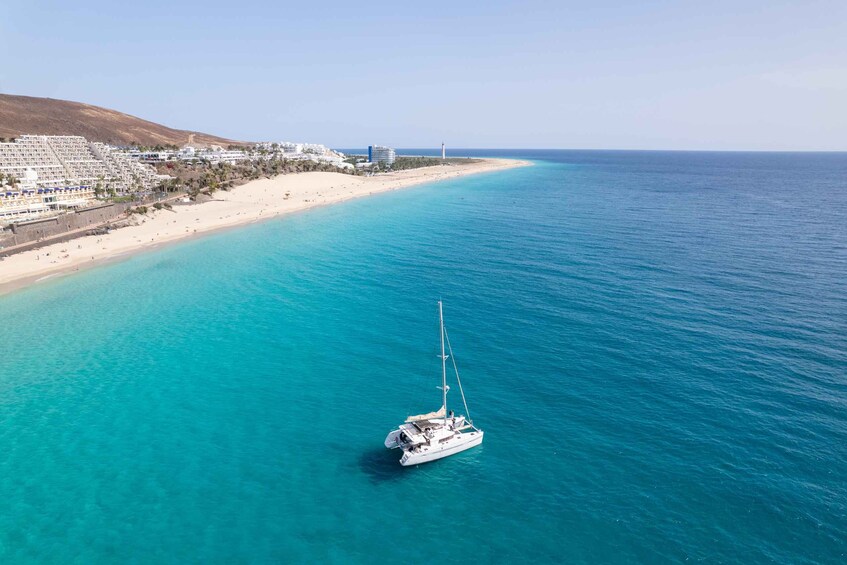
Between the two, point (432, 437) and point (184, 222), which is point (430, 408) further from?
point (184, 222)

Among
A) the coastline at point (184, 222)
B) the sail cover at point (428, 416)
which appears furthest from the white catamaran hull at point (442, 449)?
the coastline at point (184, 222)

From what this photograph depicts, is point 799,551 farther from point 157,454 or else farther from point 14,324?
point 14,324

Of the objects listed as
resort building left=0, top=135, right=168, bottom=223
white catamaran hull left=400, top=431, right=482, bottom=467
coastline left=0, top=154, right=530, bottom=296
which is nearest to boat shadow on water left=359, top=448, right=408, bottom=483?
white catamaran hull left=400, top=431, right=482, bottom=467

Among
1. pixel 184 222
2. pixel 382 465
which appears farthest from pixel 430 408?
pixel 184 222

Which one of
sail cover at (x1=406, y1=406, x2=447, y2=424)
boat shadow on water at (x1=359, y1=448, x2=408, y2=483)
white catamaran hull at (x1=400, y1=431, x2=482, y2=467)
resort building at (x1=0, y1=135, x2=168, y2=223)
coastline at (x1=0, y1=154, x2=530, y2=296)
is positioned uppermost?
resort building at (x1=0, y1=135, x2=168, y2=223)

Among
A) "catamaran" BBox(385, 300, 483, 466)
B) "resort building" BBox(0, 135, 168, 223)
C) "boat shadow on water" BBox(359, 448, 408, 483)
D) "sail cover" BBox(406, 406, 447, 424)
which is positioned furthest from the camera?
"resort building" BBox(0, 135, 168, 223)

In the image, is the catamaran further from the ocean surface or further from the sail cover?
the ocean surface
